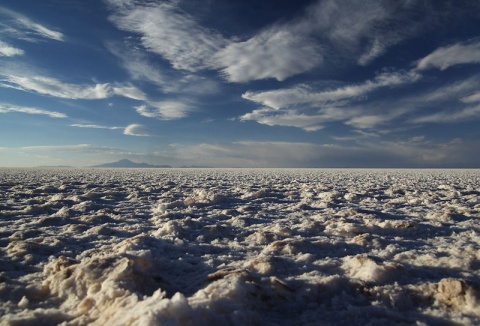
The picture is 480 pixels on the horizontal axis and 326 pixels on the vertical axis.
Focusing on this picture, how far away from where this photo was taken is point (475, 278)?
12.7 feet

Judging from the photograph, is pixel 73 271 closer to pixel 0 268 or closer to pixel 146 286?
pixel 146 286

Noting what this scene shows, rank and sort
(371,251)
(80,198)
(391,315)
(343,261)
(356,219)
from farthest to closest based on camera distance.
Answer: (80,198) < (356,219) < (371,251) < (343,261) < (391,315)

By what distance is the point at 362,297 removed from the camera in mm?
3338

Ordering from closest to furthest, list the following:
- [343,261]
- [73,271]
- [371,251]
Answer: [73,271]
[343,261]
[371,251]

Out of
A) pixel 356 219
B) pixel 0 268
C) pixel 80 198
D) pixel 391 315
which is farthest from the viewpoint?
pixel 80 198

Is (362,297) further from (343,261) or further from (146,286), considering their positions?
(146,286)

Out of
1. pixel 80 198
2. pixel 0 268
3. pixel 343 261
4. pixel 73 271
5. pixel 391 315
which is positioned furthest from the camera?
pixel 80 198

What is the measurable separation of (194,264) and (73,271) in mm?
1521

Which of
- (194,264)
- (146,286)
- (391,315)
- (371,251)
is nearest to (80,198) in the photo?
(194,264)

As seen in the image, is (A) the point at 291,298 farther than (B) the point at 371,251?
No

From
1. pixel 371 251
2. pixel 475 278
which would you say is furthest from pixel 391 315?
pixel 371 251

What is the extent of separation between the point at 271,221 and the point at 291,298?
→ 172 inches

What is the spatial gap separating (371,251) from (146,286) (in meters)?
3.51

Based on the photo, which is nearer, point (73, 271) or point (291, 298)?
point (291, 298)
